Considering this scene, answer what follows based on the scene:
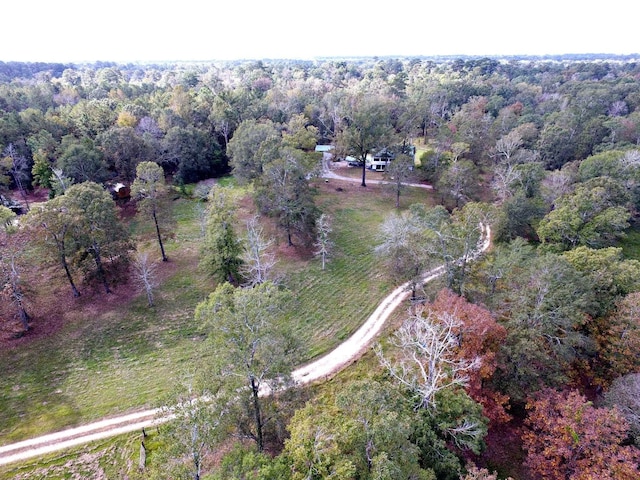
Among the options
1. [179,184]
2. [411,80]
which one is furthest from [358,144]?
[411,80]

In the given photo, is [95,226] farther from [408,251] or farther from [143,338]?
[408,251]

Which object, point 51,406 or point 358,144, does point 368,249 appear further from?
point 51,406

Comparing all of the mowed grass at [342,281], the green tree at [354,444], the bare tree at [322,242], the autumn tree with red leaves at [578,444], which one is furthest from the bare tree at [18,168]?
the autumn tree with red leaves at [578,444]

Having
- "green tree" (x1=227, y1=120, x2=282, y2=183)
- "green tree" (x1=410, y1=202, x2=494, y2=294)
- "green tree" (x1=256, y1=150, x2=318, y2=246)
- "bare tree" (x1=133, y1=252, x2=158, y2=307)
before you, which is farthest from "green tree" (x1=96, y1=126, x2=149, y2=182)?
"green tree" (x1=410, y1=202, x2=494, y2=294)

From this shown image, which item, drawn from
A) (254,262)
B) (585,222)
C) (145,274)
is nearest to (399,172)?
(585,222)

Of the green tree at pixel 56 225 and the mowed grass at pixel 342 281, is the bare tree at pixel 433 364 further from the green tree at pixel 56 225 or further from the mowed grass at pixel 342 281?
the green tree at pixel 56 225

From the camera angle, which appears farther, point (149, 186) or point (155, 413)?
point (149, 186)
